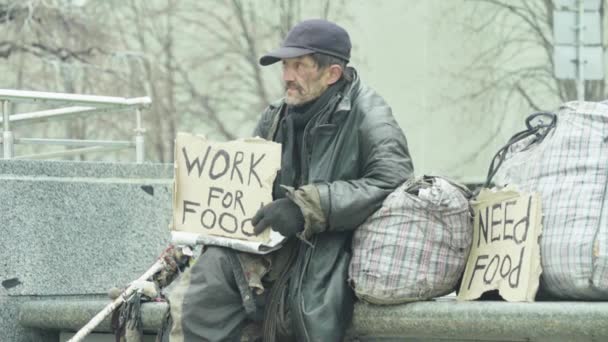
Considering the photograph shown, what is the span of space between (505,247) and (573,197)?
1.08 ft

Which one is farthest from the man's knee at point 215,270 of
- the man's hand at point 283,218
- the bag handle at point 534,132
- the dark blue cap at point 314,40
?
the bag handle at point 534,132

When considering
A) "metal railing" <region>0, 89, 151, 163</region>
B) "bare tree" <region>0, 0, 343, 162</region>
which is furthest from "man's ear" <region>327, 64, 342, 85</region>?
"bare tree" <region>0, 0, 343, 162</region>

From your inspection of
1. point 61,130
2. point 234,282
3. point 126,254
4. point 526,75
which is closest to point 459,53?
point 526,75

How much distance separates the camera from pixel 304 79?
5160mm

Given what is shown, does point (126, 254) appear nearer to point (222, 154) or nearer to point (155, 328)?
point (155, 328)

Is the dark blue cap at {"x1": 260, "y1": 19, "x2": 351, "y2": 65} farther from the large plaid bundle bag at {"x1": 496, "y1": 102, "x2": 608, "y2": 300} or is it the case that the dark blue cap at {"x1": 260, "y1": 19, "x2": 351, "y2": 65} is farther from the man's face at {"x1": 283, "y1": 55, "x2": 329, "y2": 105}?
the large plaid bundle bag at {"x1": 496, "y1": 102, "x2": 608, "y2": 300}

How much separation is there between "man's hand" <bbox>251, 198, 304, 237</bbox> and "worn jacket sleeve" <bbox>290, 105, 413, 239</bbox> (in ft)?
0.13

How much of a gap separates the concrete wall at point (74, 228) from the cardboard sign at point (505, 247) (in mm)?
2240

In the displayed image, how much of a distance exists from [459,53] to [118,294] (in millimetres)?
20058

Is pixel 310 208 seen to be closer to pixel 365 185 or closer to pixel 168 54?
pixel 365 185

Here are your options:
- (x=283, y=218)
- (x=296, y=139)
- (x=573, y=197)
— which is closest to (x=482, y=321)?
(x=573, y=197)

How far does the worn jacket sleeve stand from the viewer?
484 centimetres

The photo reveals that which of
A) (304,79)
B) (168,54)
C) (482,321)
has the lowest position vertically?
(482,321)

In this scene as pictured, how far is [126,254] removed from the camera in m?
6.62
